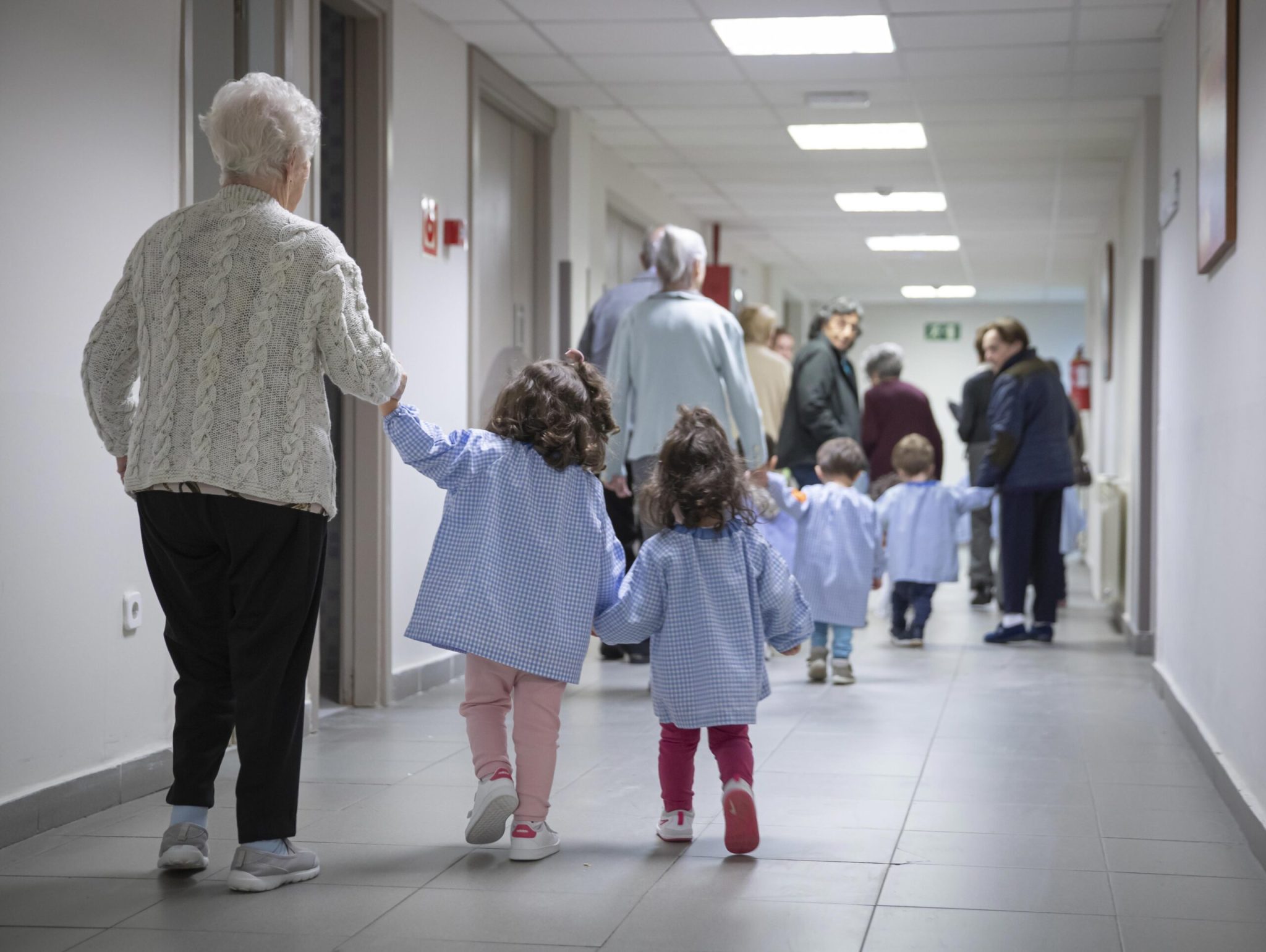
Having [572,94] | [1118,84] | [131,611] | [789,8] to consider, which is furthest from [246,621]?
[1118,84]

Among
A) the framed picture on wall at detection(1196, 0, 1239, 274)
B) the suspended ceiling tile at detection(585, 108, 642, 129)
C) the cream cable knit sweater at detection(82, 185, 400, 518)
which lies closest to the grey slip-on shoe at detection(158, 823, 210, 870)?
the cream cable knit sweater at detection(82, 185, 400, 518)

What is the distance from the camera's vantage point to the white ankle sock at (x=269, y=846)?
2699 mm

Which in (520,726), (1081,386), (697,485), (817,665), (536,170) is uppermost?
(536,170)

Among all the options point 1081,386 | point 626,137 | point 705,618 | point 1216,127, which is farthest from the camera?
point 1081,386

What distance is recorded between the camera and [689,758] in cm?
314

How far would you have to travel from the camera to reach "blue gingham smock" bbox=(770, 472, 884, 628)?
558cm

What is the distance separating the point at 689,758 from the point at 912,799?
0.71 meters

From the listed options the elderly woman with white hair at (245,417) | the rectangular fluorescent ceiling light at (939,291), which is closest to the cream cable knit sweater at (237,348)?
the elderly woman with white hair at (245,417)

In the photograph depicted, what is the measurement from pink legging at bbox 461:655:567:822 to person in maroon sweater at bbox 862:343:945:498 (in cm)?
501

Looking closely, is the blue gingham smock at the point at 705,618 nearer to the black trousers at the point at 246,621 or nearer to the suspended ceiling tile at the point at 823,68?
the black trousers at the point at 246,621

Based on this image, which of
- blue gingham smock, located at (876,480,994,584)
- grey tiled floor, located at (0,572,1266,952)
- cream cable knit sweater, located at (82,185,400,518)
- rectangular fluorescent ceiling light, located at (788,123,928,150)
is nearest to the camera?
grey tiled floor, located at (0,572,1266,952)

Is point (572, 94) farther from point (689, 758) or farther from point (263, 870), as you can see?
point (263, 870)

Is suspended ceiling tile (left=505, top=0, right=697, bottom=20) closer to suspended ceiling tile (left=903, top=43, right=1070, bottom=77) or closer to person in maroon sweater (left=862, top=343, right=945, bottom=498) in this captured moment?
suspended ceiling tile (left=903, top=43, right=1070, bottom=77)

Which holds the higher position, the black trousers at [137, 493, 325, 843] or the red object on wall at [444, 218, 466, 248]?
the red object on wall at [444, 218, 466, 248]
